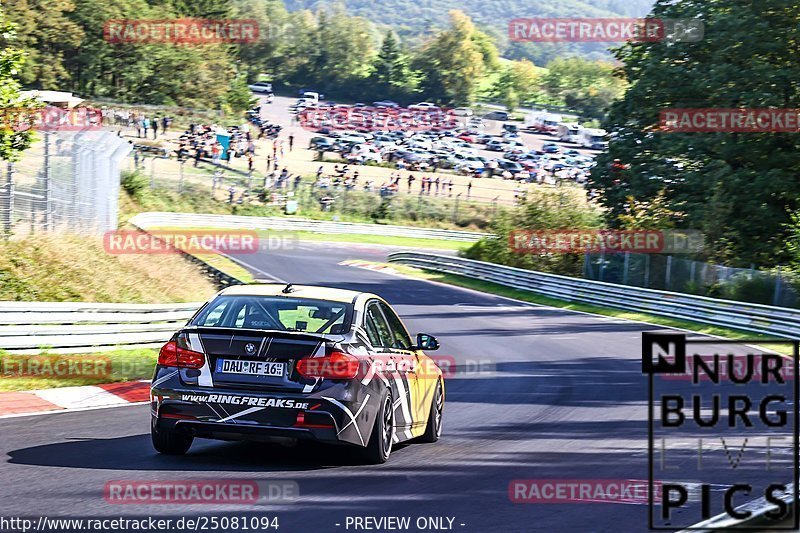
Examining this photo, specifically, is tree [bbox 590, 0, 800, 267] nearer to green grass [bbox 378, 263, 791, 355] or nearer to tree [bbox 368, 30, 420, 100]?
green grass [bbox 378, 263, 791, 355]

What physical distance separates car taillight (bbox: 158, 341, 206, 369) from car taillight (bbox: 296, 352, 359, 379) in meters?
0.78

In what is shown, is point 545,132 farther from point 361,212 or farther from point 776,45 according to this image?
point 776,45

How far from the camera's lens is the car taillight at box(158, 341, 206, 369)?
8328 mm

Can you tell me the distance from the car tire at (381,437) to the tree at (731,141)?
29910 millimetres

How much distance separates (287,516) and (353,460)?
227cm

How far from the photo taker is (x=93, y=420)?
10820mm

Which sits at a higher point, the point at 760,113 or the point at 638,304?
the point at 760,113

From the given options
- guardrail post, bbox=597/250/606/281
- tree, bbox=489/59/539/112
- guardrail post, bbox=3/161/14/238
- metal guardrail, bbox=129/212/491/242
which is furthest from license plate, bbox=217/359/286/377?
tree, bbox=489/59/539/112

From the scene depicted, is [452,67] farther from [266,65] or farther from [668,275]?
[668,275]

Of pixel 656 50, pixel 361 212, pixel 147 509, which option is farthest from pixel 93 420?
pixel 361 212

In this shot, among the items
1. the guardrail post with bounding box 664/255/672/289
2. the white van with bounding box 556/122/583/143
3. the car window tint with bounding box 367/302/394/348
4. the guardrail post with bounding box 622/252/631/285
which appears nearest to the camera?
the car window tint with bounding box 367/302/394/348

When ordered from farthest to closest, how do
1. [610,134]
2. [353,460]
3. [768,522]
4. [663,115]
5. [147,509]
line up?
[610,134], [663,115], [353,460], [147,509], [768,522]

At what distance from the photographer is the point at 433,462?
30.9ft

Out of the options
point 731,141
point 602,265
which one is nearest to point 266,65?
point 602,265
